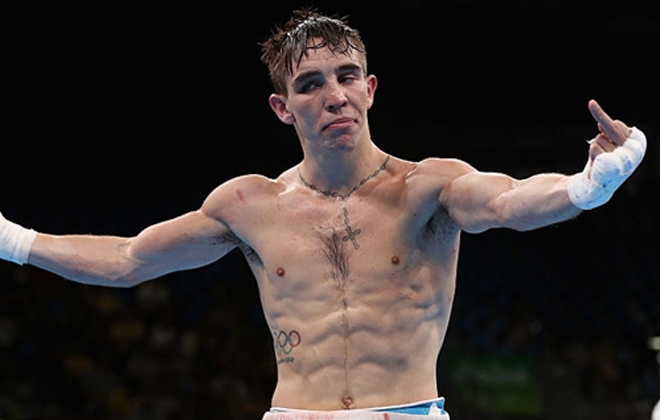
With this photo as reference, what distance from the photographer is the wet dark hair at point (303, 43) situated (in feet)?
9.49

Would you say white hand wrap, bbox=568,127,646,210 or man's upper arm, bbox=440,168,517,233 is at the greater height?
man's upper arm, bbox=440,168,517,233

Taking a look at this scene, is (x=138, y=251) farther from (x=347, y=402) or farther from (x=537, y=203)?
(x=537, y=203)

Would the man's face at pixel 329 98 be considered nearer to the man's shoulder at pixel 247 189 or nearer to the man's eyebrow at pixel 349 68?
the man's eyebrow at pixel 349 68

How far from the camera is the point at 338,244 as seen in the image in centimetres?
281

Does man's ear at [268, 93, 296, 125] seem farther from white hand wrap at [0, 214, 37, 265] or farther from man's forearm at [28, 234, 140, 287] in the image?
white hand wrap at [0, 214, 37, 265]

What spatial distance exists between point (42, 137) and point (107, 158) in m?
0.53

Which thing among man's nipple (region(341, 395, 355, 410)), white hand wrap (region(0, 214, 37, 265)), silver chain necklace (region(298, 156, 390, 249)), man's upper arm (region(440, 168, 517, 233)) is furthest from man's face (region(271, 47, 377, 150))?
white hand wrap (region(0, 214, 37, 265))

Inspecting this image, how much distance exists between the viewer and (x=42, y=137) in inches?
305

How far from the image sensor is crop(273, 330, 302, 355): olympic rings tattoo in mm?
2807

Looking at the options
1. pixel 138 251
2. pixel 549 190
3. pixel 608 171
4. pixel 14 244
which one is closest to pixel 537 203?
pixel 549 190

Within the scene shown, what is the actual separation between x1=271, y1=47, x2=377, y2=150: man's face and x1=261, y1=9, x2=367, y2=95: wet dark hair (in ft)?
0.08

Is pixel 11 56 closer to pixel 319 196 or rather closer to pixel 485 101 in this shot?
pixel 485 101

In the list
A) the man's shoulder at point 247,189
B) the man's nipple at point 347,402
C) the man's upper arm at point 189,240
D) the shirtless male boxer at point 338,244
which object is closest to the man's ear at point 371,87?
the shirtless male boxer at point 338,244

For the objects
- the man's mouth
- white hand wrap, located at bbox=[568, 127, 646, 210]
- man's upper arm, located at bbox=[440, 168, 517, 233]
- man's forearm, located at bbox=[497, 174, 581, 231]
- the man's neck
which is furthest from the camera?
the man's neck
